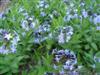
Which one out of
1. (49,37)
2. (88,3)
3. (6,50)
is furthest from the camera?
(88,3)

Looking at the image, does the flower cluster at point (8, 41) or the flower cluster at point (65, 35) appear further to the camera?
the flower cluster at point (65, 35)

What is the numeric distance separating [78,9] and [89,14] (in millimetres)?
144

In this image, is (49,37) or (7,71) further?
(49,37)

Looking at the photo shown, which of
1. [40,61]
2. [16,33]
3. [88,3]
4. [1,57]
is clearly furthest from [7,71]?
[88,3]

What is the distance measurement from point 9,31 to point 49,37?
47cm

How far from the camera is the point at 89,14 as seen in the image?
3.51 m

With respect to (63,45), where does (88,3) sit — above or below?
above

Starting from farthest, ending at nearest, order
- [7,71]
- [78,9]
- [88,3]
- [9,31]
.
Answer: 1. [88,3]
2. [78,9]
3. [9,31]
4. [7,71]

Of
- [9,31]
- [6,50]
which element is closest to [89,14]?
[9,31]

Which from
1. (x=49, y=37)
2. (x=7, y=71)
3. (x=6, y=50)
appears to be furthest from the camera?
(x=49, y=37)

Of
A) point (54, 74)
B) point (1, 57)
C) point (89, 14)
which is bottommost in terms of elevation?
point (54, 74)

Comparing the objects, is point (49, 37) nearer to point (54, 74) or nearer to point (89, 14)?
point (54, 74)

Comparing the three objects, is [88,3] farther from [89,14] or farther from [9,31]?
[9,31]

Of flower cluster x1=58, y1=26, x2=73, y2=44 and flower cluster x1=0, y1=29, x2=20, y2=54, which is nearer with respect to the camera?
flower cluster x1=0, y1=29, x2=20, y2=54
